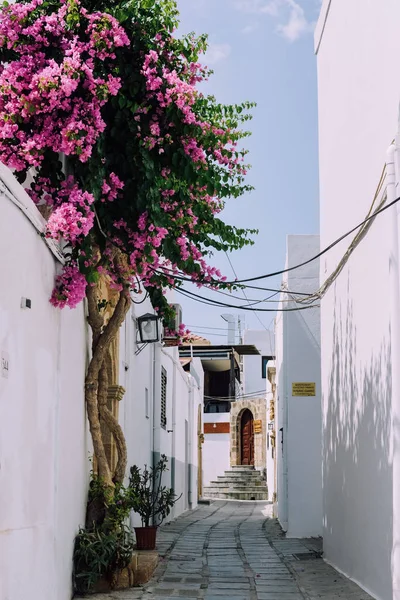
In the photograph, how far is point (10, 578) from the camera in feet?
17.1

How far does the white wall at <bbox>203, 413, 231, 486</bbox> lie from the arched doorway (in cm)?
73

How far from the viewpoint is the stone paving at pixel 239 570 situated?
25.7 feet

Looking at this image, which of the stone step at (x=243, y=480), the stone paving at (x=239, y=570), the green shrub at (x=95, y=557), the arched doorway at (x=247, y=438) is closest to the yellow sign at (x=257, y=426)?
the arched doorway at (x=247, y=438)

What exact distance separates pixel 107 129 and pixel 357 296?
10.1 feet

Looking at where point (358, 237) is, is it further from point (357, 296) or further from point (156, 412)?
point (156, 412)

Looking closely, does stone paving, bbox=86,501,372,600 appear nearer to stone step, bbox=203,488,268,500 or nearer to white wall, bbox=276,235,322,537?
white wall, bbox=276,235,322,537

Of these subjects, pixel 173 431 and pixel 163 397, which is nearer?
pixel 163 397

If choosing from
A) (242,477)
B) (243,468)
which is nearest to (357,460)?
(242,477)

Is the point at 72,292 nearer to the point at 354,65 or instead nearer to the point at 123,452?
the point at 123,452

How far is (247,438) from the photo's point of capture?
37.9 m

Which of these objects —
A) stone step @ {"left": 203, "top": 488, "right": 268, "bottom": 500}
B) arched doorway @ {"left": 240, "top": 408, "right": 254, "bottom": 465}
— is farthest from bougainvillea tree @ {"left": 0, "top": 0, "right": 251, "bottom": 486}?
arched doorway @ {"left": 240, "top": 408, "right": 254, "bottom": 465}

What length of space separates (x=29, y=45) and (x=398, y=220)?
3.44 m

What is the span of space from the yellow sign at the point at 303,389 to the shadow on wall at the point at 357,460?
2913mm

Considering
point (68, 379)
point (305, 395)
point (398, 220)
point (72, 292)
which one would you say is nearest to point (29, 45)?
point (72, 292)
